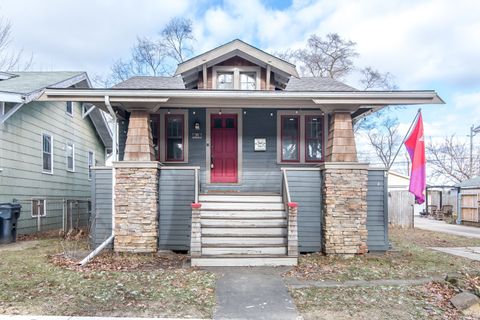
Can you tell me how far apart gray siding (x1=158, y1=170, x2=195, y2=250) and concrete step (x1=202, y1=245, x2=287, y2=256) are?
1189 mm

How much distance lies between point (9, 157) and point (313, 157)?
28.6ft

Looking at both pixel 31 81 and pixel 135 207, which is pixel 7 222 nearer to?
pixel 135 207

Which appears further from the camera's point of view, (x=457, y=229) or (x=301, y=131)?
(x=457, y=229)

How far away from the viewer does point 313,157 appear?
9.45 metres

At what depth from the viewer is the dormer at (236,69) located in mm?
8656

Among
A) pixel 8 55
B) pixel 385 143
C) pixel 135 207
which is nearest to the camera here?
pixel 135 207

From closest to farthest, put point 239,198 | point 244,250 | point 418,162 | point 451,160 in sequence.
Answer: point 244,250 → point 418,162 → point 239,198 → point 451,160

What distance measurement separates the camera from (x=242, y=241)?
683cm

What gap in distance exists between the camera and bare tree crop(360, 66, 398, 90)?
23.5 m

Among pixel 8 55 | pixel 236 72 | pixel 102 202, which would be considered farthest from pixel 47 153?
pixel 8 55

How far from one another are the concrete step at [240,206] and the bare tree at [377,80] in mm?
18853

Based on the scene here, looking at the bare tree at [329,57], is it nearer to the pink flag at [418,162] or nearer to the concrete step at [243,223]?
the pink flag at [418,162]

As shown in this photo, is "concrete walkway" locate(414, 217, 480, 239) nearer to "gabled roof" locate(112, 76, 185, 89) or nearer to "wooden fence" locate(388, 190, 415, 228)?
"wooden fence" locate(388, 190, 415, 228)

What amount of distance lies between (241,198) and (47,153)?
7.97m
